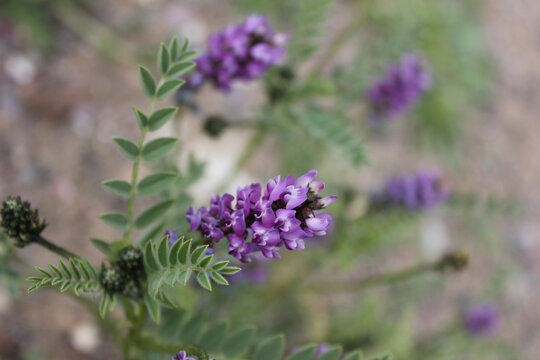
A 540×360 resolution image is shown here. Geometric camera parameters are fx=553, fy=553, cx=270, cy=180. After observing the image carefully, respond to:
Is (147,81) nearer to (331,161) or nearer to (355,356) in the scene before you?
(355,356)

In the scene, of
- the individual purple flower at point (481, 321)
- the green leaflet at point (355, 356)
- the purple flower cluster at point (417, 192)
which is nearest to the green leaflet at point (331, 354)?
the green leaflet at point (355, 356)

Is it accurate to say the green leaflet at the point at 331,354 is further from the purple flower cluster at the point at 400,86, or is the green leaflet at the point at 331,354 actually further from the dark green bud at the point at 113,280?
the purple flower cluster at the point at 400,86

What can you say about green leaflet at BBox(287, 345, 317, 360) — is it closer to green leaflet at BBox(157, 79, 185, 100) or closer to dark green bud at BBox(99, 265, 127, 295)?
dark green bud at BBox(99, 265, 127, 295)

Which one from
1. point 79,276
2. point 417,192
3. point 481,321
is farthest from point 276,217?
point 481,321

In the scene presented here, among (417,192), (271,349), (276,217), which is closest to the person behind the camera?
(276,217)

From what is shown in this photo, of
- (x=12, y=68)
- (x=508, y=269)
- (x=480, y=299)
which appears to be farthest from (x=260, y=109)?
(x=508, y=269)

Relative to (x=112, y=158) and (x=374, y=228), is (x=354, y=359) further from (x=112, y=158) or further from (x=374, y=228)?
(x=112, y=158)

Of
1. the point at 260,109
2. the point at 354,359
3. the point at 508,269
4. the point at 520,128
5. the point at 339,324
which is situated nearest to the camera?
the point at 354,359
